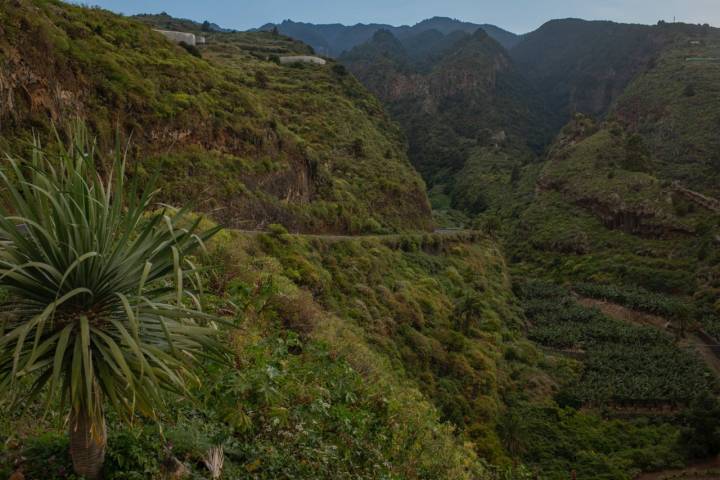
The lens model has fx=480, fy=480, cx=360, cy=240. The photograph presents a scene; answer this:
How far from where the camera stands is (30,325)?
2951mm

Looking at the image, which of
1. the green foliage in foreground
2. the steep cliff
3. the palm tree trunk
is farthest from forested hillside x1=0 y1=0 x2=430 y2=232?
the steep cliff

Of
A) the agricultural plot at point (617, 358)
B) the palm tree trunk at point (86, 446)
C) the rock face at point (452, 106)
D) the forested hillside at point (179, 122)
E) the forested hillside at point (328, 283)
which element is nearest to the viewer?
the palm tree trunk at point (86, 446)

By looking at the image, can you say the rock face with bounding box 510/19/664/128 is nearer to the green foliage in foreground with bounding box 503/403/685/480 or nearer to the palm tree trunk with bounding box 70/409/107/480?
the green foliage in foreground with bounding box 503/403/685/480

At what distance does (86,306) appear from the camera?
11.4ft

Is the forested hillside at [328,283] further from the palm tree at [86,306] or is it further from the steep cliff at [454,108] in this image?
the steep cliff at [454,108]

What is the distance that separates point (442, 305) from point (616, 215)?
51.7 m

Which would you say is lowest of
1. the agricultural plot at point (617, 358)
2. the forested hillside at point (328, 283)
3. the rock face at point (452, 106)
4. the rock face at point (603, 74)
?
the agricultural plot at point (617, 358)

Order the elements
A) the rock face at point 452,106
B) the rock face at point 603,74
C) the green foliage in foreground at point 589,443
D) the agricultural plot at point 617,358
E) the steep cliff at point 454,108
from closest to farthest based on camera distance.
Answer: the green foliage in foreground at point 589,443 → the agricultural plot at point 617,358 → the steep cliff at point 454,108 → the rock face at point 452,106 → the rock face at point 603,74

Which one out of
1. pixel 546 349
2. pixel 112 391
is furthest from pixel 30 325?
pixel 546 349

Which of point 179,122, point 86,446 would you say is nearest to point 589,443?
point 179,122

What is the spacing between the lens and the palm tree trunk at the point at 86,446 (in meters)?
3.60

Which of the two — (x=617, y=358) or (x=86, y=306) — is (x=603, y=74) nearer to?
(x=617, y=358)

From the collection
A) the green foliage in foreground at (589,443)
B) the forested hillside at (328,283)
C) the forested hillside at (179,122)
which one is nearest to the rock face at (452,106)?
the forested hillside at (328,283)

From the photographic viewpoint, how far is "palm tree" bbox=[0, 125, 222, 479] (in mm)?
3199
